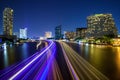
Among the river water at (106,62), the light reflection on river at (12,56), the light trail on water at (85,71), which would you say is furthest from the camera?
the light reflection on river at (12,56)

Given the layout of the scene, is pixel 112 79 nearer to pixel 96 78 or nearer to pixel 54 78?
pixel 96 78

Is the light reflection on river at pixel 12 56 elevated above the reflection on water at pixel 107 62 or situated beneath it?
situated beneath

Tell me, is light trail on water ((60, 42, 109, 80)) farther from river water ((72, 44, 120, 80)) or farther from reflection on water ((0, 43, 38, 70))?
reflection on water ((0, 43, 38, 70))

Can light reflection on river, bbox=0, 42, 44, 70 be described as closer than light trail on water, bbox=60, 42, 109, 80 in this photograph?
No

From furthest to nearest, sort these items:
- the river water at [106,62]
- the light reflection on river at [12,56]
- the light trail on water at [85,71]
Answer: the light reflection on river at [12,56], the river water at [106,62], the light trail on water at [85,71]

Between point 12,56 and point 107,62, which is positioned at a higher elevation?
point 107,62

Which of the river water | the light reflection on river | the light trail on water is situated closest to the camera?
the light trail on water

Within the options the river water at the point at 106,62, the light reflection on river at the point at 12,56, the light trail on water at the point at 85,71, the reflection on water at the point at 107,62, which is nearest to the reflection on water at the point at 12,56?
the light reflection on river at the point at 12,56

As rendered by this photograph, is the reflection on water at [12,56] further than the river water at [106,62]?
Yes

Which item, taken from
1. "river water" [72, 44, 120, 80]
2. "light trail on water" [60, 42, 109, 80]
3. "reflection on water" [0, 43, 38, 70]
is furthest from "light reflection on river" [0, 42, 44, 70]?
"river water" [72, 44, 120, 80]

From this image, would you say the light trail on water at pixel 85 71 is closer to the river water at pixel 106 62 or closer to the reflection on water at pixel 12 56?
the river water at pixel 106 62

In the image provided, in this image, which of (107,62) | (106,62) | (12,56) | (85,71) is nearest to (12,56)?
(12,56)

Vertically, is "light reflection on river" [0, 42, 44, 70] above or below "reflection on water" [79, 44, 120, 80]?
below

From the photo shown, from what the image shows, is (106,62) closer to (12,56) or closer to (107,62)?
(107,62)
